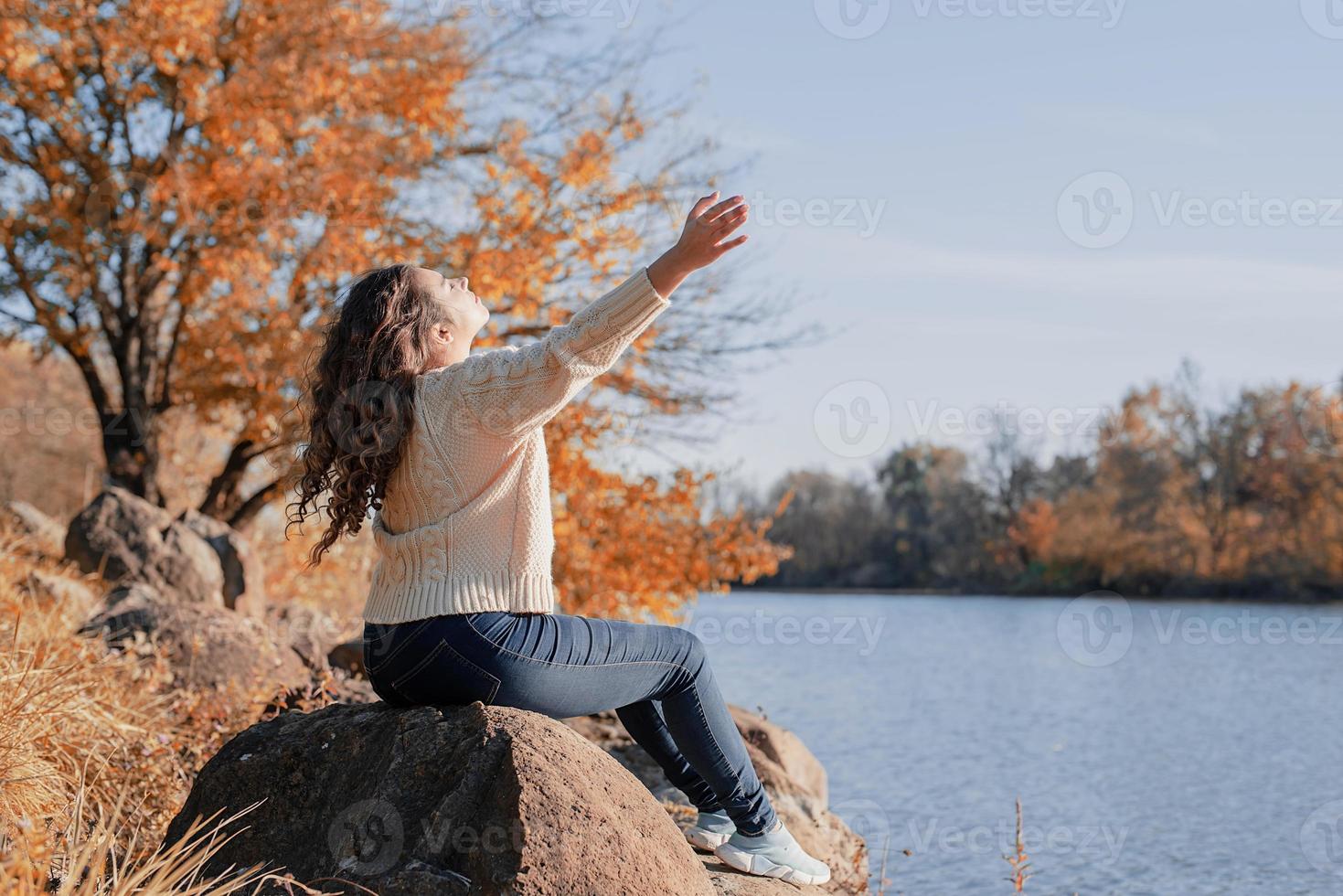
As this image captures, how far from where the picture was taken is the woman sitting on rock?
9.29 ft

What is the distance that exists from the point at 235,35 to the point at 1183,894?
29.9ft

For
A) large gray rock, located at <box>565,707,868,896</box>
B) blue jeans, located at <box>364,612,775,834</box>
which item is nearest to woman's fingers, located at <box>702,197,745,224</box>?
blue jeans, located at <box>364,612,775,834</box>

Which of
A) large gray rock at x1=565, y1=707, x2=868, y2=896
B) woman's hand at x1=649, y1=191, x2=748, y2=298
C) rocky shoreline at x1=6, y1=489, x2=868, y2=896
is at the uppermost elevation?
woman's hand at x1=649, y1=191, x2=748, y2=298

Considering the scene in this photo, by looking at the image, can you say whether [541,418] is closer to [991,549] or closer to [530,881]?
[530,881]

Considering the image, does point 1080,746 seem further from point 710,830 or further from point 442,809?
point 442,809

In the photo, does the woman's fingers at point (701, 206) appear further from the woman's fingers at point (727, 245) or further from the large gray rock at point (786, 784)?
the large gray rock at point (786, 784)

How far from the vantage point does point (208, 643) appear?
582 cm

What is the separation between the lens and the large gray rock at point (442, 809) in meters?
A: 2.64

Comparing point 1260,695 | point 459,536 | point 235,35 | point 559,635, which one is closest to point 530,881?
point 559,635

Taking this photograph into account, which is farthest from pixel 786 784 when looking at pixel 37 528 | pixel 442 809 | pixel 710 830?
pixel 37 528

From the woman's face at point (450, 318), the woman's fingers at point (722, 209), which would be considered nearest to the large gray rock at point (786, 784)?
the woman's face at point (450, 318)

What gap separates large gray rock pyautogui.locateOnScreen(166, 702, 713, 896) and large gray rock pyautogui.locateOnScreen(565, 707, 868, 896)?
4.43ft

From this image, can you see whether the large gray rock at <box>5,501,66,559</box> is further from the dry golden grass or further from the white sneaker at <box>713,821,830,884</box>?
the white sneaker at <box>713,821,830,884</box>

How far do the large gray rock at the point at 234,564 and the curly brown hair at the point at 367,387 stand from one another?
5847 mm
